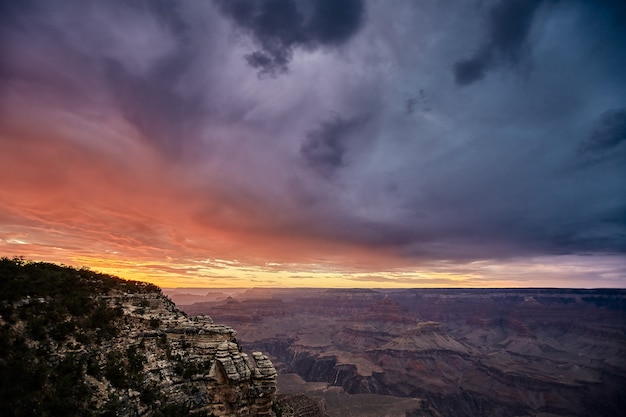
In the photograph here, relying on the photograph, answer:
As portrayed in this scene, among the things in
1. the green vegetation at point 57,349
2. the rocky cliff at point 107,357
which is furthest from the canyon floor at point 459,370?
the green vegetation at point 57,349

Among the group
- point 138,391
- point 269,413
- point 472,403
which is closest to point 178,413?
point 138,391

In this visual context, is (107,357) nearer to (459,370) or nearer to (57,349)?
(57,349)

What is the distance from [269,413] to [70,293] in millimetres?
14098

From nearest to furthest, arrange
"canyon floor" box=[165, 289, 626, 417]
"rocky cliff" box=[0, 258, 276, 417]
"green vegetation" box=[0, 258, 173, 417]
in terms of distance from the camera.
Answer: "green vegetation" box=[0, 258, 173, 417] → "rocky cliff" box=[0, 258, 276, 417] → "canyon floor" box=[165, 289, 626, 417]

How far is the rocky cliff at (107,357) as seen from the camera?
1370cm

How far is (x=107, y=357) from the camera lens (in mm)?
16578

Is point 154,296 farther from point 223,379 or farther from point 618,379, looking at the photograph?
point 618,379

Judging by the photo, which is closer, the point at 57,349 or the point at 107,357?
the point at 57,349

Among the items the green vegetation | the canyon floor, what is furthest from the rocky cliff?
the canyon floor

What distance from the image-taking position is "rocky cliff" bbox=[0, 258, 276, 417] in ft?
44.9

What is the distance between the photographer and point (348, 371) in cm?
12650

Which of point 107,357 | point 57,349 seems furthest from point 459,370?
point 57,349

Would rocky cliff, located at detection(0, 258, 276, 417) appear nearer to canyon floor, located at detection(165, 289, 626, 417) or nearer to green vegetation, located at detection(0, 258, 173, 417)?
green vegetation, located at detection(0, 258, 173, 417)

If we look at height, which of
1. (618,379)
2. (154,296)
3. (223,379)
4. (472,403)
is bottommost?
(472,403)
